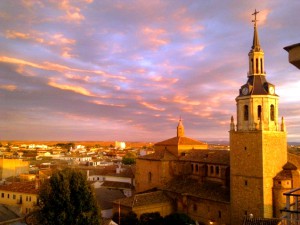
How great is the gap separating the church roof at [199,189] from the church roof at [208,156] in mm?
2054

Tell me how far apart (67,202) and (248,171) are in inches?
529

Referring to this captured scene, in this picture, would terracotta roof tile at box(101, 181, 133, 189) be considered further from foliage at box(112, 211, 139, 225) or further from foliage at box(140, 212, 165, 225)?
foliage at box(140, 212, 165, 225)

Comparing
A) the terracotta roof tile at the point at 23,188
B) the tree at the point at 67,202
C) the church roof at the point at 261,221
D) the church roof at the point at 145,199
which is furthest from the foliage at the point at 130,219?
the terracotta roof tile at the point at 23,188

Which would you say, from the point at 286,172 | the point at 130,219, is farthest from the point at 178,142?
the point at 286,172

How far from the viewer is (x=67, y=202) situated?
2088 centimetres

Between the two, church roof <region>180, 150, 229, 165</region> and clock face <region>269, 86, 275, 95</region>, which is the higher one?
clock face <region>269, 86, 275, 95</region>

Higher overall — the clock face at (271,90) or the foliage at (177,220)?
the clock face at (271,90)

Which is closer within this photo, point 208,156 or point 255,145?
point 255,145

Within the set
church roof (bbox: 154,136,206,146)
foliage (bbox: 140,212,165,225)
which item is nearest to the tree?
foliage (bbox: 140,212,165,225)

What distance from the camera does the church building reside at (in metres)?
23.9

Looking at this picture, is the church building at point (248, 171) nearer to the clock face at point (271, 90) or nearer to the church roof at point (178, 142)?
the clock face at point (271, 90)

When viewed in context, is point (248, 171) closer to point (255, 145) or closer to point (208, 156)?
point (255, 145)

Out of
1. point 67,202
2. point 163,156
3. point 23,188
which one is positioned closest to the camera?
point 67,202

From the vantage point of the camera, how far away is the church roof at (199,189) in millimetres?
27166
